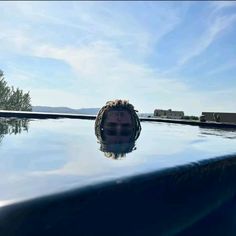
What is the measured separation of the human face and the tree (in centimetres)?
6142

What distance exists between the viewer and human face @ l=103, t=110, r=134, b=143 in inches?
189

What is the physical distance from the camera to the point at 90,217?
4.69 feet

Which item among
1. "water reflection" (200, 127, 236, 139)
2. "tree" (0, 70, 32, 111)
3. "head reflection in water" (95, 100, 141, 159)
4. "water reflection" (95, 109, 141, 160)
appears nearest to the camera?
"water reflection" (95, 109, 141, 160)

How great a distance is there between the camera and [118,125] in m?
4.86

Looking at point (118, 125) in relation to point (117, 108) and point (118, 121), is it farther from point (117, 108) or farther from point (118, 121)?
point (117, 108)

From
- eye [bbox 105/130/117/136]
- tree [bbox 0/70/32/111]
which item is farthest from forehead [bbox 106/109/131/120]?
tree [bbox 0/70/32/111]

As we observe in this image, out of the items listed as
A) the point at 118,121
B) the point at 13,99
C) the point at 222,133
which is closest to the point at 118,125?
the point at 118,121

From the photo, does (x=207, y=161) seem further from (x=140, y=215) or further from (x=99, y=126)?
(x=99, y=126)

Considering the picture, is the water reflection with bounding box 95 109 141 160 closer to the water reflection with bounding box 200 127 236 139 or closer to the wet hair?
the wet hair

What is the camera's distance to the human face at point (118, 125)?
4.80 m

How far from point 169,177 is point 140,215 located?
0.28m

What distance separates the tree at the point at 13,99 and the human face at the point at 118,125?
61418mm

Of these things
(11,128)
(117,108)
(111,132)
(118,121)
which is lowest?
(11,128)

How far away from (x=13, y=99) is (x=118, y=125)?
68436 millimetres
